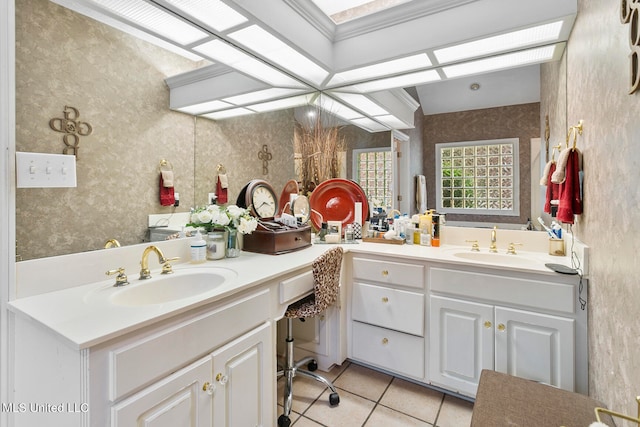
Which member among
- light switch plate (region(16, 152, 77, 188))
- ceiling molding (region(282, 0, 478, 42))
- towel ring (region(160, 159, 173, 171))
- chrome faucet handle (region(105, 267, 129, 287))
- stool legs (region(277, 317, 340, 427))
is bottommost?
stool legs (region(277, 317, 340, 427))

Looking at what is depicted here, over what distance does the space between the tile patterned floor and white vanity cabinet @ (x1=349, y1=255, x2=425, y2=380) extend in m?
0.13

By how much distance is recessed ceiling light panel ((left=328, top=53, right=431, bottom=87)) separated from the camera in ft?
6.87

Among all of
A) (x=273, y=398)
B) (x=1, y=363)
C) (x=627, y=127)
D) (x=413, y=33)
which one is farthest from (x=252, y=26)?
(x=273, y=398)

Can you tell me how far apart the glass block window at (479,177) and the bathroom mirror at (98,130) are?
1699 millimetres

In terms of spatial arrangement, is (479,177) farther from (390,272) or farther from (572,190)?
(390,272)

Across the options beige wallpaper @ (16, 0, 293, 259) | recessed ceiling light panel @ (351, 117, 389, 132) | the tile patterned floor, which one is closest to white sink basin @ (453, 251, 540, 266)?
the tile patterned floor

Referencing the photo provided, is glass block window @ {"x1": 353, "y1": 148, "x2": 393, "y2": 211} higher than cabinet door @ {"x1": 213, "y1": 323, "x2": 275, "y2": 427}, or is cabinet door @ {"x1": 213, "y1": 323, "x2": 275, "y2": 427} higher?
glass block window @ {"x1": 353, "y1": 148, "x2": 393, "y2": 211}

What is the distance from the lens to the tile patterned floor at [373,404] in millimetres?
1753

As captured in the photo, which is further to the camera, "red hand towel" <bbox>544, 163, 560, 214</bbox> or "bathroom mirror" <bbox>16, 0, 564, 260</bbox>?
"red hand towel" <bbox>544, 163, 560, 214</bbox>

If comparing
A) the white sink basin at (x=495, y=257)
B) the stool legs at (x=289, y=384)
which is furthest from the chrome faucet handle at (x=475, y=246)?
the stool legs at (x=289, y=384)

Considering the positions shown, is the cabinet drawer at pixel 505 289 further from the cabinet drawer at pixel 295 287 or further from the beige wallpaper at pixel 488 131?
the cabinet drawer at pixel 295 287

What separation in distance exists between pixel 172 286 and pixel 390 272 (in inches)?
51.4

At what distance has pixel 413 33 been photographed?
1.98 meters

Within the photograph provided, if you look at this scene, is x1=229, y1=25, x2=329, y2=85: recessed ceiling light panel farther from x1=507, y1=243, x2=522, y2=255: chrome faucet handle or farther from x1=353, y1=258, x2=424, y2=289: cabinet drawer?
x1=507, y1=243, x2=522, y2=255: chrome faucet handle
